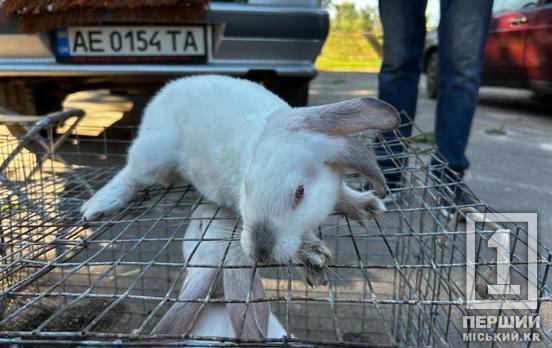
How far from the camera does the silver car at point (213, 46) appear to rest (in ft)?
7.96

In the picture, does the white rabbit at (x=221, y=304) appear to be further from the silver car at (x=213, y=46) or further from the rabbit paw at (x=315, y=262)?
the silver car at (x=213, y=46)

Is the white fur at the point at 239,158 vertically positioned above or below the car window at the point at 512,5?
below

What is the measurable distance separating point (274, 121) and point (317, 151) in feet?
0.48

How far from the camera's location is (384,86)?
2.42 metres

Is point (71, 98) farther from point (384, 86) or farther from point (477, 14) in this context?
point (477, 14)

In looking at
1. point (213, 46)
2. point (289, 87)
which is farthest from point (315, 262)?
point (289, 87)

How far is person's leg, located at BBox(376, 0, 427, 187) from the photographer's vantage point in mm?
2281

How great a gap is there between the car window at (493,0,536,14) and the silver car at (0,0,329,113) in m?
3.40

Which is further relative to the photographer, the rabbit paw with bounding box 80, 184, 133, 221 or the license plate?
the license plate

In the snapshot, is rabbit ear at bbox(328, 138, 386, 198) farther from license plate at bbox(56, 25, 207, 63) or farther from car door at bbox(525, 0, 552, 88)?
car door at bbox(525, 0, 552, 88)

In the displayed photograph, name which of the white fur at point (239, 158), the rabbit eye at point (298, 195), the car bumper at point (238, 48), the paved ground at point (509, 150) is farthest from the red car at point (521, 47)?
the rabbit eye at point (298, 195)

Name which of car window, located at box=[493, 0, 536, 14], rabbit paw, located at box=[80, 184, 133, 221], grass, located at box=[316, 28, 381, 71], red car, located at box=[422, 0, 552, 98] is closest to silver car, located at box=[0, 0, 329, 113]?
rabbit paw, located at box=[80, 184, 133, 221]

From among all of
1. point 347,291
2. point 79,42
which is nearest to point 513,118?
point 347,291

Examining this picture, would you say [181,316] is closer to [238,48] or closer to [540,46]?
[238,48]
